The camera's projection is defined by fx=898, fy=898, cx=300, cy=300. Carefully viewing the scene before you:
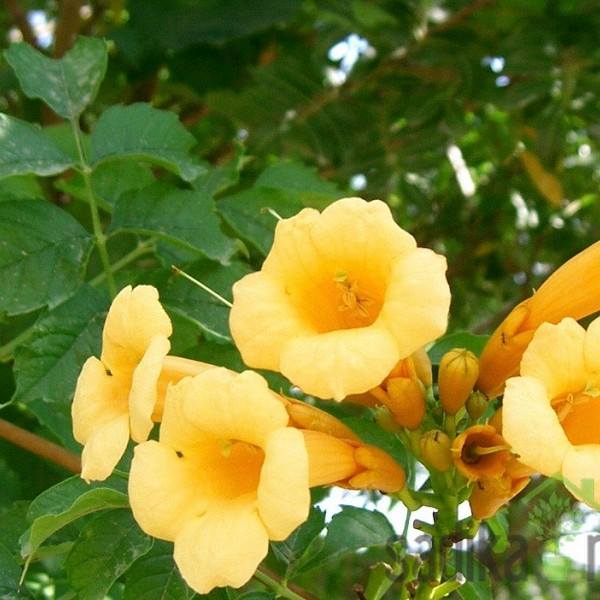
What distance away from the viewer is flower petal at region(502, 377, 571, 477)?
1361 millimetres

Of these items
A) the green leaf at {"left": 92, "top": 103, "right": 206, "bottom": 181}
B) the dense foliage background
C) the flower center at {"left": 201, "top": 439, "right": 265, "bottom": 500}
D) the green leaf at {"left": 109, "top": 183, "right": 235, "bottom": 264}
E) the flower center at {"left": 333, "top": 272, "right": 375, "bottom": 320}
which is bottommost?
the dense foliage background

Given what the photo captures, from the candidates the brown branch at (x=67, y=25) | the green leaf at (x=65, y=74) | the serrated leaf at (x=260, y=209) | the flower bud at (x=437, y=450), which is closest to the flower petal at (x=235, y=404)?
the flower bud at (x=437, y=450)

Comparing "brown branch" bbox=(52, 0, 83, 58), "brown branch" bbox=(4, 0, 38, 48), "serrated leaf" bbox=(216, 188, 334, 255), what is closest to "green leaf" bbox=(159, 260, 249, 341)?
"serrated leaf" bbox=(216, 188, 334, 255)

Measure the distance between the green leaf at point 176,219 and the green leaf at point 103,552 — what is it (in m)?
0.65

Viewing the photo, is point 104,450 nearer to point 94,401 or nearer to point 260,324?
point 94,401

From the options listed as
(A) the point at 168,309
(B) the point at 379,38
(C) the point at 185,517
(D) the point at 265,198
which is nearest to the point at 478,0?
(B) the point at 379,38

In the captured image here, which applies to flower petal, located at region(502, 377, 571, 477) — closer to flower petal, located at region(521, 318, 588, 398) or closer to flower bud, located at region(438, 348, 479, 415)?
flower petal, located at region(521, 318, 588, 398)

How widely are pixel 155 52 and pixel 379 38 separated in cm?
104

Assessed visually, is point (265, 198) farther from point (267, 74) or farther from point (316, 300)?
point (267, 74)

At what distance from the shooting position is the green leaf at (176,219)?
212cm

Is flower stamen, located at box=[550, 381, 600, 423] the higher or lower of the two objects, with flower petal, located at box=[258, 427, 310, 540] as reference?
lower

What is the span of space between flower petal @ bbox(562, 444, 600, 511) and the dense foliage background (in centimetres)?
39

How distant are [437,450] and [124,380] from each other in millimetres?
635

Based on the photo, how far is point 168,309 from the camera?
→ 211 centimetres
